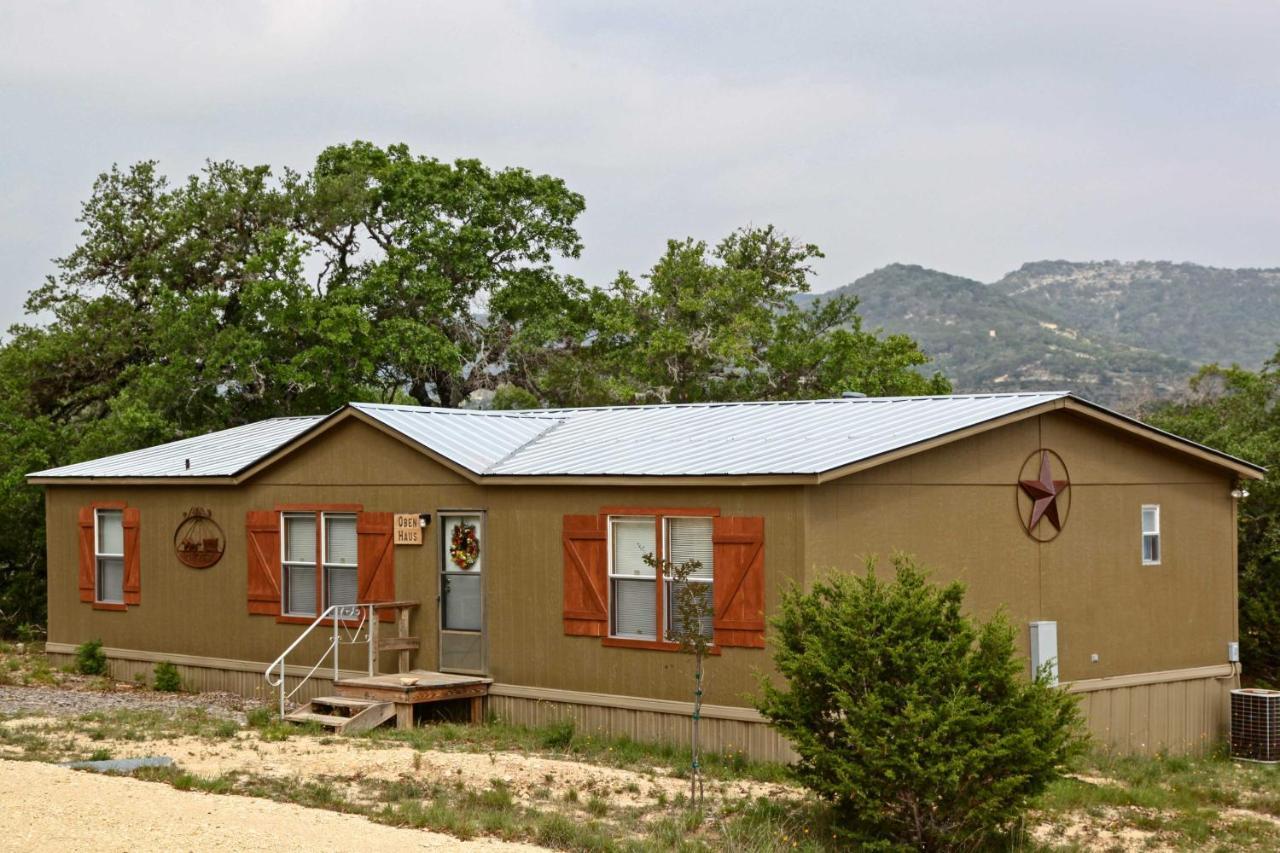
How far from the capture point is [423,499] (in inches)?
666

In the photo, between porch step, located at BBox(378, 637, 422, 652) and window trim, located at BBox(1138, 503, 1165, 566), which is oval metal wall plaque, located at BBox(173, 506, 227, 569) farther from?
window trim, located at BBox(1138, 503, 1165, 566)

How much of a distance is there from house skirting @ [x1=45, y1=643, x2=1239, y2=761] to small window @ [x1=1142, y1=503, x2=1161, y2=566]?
53.0 inches

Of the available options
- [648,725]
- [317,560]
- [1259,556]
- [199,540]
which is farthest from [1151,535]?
[199,540]

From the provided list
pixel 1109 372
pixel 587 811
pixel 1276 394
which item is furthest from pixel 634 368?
pixel 1109 372

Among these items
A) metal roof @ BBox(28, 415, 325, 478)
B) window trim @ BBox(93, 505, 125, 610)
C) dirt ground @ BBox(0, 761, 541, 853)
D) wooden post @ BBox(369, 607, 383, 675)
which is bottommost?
dirt ground @ BBox(0, 761, 541, 853)

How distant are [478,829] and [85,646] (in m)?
11.9

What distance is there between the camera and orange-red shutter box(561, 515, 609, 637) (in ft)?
50.1

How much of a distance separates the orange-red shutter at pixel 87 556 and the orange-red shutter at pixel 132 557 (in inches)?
29.2

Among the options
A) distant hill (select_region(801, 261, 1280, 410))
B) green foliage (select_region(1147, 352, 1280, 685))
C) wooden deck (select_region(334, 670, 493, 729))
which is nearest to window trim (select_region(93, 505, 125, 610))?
wooden deck (select_region(334, 670, 493, 729))

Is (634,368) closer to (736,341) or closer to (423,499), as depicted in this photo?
(736,341)

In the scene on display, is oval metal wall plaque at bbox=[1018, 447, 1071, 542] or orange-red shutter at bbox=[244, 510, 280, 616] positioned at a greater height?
oval metal wall plaque at bbox=[1018, 447, 1071, 542]

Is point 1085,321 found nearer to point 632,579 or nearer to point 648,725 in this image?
point 632,579

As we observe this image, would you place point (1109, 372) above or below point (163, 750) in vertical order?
above

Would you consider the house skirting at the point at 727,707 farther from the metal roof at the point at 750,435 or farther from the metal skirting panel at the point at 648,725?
the metal roof at the point at 750,435
